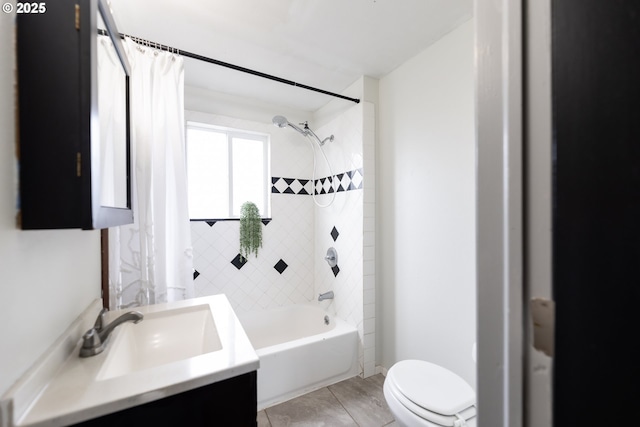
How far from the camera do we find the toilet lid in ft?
3.60

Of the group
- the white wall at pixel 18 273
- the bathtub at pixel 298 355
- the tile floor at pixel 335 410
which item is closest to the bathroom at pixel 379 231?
the white wall at pixel 18 273

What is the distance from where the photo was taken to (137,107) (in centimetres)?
144

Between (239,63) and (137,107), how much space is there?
0.81m

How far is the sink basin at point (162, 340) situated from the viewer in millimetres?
951

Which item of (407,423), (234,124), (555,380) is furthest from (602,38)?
(234,124)

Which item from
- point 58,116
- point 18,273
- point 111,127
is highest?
point 111,127

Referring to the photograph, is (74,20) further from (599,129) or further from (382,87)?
(382,87)

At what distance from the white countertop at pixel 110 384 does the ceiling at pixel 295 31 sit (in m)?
1.63

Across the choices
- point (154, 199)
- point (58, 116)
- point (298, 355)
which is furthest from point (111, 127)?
point (298, 355)

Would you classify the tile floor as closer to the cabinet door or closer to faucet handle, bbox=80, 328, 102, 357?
faucet handle, bbox=80, 328, 102, 357

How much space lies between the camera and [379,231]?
82.4 inches

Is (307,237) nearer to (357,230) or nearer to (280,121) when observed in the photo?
(357,230)

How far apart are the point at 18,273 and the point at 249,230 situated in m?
1.75

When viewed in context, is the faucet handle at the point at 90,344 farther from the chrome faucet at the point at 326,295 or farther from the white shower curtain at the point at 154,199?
the chrome faucet at the point at 326,295
